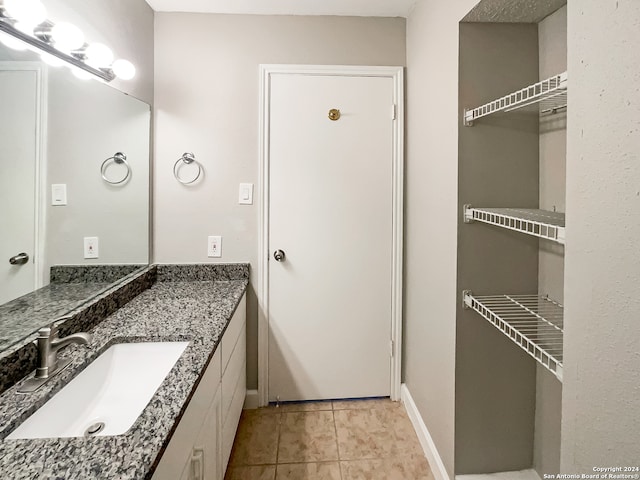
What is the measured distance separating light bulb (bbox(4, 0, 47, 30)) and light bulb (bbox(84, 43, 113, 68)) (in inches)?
11.2

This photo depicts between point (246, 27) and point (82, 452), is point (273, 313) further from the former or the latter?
point (246, 27)

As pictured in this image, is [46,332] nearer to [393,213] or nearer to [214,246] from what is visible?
[214,246]

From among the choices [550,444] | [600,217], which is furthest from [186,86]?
[550,444]

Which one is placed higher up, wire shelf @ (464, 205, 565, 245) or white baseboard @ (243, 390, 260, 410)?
wire shelf @ (464, 205, 565, 245)

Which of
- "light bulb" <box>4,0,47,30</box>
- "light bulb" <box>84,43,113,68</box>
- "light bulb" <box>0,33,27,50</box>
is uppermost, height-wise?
"light bulb" <box>84,43,113,68</box>

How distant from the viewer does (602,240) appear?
0.78m

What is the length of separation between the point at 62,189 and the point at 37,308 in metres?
0.46

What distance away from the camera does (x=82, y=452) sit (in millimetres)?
766

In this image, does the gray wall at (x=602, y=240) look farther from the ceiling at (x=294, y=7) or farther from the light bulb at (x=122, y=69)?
the light bulb at (x=122, y=69)

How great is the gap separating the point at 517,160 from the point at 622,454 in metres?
1.13

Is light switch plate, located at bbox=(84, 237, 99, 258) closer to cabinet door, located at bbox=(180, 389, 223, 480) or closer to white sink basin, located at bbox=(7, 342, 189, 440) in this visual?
white sink basin, located at bbox=(7, 342, 189, 440)

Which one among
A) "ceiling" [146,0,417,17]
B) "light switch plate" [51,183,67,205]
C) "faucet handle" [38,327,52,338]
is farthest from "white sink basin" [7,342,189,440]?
"ceiling" [146,0,417,17]

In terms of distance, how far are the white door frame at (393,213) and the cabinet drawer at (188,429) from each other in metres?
0.85

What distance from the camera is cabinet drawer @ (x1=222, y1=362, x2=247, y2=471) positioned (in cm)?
157
